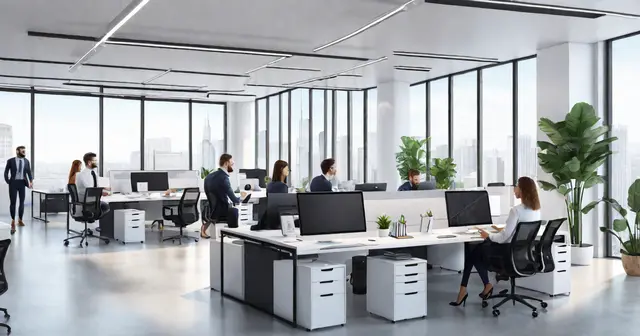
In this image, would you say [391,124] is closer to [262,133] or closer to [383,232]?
[262,133]

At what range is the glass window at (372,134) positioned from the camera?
14602mm

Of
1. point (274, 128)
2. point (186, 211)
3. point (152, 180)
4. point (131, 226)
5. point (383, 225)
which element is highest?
point (274, 128)

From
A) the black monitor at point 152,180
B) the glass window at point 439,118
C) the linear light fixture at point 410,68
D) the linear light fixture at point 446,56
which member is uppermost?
the linear light fixture at point 410,68

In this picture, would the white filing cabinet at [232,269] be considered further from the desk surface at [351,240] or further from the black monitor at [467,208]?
the black monitor at [467,208]

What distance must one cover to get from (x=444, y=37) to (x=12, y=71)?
8760mm

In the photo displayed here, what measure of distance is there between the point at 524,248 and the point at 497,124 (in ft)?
19.6

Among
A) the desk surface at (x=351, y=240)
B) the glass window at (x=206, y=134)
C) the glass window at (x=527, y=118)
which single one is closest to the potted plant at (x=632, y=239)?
the glass window at (x=527, y=118)

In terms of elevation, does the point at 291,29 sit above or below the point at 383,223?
above

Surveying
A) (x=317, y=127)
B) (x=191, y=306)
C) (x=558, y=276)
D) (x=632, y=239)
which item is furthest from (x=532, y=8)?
(x=317, y=127)

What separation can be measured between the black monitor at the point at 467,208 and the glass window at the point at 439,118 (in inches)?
237

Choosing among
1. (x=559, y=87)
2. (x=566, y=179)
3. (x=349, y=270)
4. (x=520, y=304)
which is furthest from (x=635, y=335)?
(x=559, y=87)

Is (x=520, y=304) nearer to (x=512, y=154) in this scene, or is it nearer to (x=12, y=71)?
(x=512, y=154)

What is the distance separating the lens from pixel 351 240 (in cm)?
573

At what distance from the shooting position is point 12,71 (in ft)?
41.1
